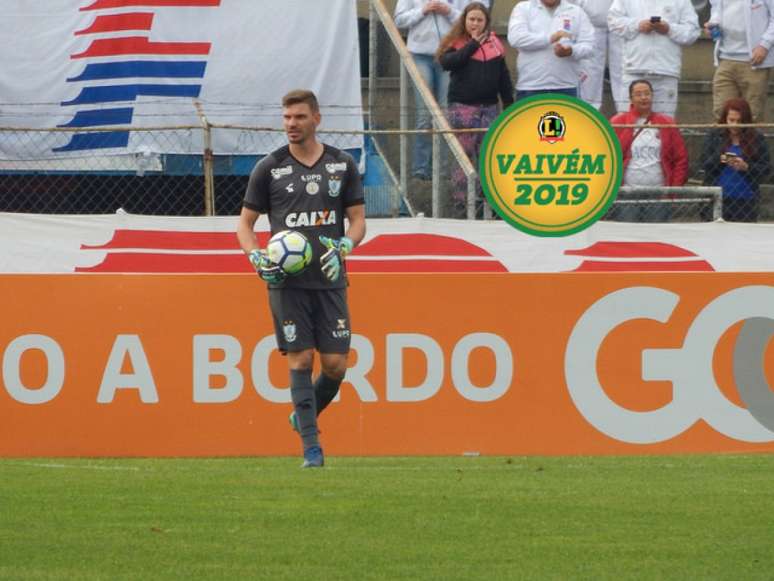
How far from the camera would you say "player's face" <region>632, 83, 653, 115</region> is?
47.2ft

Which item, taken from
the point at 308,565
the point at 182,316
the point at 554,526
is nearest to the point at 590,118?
the point at 182,316

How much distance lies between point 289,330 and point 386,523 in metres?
2.60

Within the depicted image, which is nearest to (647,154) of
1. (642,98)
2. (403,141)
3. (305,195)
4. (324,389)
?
(642,98)

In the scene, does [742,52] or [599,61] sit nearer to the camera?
[742,52]

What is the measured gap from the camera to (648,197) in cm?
1454

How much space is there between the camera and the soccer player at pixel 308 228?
962 cm

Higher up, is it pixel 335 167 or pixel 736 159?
pixel 335 167

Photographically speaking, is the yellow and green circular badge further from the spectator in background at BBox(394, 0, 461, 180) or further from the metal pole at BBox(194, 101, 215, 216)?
the metal pole at BBox(194, 101, 215, 216)

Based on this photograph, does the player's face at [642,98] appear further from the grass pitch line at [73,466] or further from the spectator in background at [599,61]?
the grass pitch line at [73,466]

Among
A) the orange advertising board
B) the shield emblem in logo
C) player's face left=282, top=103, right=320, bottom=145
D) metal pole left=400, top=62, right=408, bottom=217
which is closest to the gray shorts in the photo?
the shield emblem in logo

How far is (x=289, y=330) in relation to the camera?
970cm

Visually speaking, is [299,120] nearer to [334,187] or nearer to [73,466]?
[334,187]

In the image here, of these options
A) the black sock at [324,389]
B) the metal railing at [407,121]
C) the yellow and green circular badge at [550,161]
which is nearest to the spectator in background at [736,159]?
the yellow and green circular badge at [550,161]

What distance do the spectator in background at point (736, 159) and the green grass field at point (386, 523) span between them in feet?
16.3
